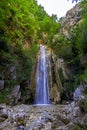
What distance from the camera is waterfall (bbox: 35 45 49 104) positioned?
68.0ft

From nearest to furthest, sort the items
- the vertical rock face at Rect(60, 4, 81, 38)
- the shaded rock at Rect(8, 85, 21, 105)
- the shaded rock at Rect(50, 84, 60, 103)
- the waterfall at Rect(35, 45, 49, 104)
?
the shaded rock at Rect(8, 85, 21, 105) < the shaded rock at Rect(50, 84, 60, 103) < the waterfall at Rect(35, 45, 49, 104) < the vertical rock face at Rect(60, 4, 81, 38)

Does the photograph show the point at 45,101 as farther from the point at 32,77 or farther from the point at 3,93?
the point at 3,93

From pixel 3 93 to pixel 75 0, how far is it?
10.6 meters

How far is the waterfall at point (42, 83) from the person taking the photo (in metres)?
20.7

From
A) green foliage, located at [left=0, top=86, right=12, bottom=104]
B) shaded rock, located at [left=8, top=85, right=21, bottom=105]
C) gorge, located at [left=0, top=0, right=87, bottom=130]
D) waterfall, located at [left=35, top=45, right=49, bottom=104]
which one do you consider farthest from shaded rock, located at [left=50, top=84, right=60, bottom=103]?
green foliage, located at [left=0, top=86, right=12, bottom=104]

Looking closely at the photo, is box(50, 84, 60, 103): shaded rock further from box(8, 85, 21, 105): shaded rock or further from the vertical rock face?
the vertical rock face

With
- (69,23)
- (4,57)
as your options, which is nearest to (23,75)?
(4,57)

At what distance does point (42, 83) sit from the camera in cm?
2183

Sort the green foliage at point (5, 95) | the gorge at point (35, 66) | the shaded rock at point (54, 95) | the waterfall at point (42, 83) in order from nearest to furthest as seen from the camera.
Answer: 1. the green foliage at point (5, 95)
2. the gorge at point (35, 66)
3. the shaded rock at point (54, 95)
4. the waterfall at point (42, 83)

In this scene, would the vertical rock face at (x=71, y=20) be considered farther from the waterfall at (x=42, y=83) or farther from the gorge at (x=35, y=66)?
the waterfall at (x=42, y=83)

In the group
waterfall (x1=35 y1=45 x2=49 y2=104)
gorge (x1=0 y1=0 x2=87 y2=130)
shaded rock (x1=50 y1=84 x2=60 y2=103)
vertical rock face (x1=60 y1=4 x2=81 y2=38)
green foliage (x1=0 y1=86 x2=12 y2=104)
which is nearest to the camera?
green foliage (x1=0 y1=86 x2=12 y2=104)

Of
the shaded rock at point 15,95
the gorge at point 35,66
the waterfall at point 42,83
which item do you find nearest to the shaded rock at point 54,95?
the gorge at point 35,66

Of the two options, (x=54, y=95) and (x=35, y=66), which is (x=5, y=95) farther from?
(x=35, y=66)

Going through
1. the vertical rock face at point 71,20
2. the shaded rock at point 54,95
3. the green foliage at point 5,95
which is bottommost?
the green foliage at point 5,95
